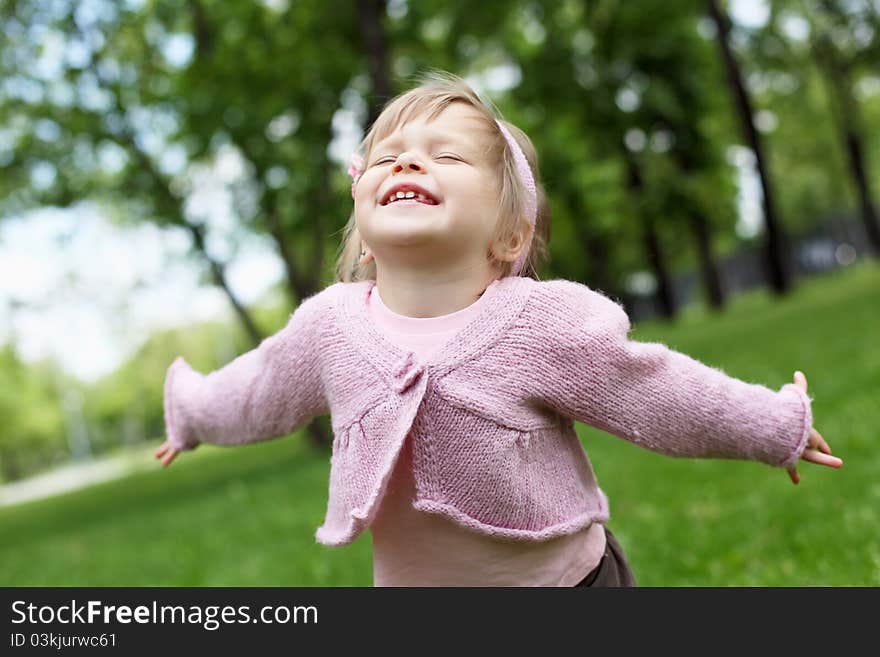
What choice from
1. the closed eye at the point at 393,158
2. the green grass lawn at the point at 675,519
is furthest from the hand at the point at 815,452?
the closed eye at the point at 393,158

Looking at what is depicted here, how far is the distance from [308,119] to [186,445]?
38.0 feet

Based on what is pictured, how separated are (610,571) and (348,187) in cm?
224

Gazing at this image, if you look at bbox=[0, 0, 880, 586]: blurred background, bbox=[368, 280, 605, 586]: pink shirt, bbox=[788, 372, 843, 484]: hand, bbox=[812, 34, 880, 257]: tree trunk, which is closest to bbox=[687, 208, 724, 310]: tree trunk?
bbox=[0, 0, 880, 586]: blurred background

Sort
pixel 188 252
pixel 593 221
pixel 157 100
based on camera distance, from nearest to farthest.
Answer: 1. pixel 157 100
2. pixel 188 252
3. pixel 593 221

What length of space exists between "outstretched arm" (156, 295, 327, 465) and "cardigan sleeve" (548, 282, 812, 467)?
0.74 meters

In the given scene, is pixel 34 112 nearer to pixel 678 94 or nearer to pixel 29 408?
pixel 678 94

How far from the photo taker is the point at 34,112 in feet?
44.5

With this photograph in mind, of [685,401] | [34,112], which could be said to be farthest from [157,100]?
[685,401]

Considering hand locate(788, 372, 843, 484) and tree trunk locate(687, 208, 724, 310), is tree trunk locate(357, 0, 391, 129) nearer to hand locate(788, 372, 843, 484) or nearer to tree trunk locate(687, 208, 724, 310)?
hand locate(788, 372, 843, 484)

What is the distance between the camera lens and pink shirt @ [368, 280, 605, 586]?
2.43 m

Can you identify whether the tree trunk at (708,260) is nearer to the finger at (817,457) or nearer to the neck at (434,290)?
the finger at (817,457)

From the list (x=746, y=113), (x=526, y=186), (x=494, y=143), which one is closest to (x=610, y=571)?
(x=526, y=186)
